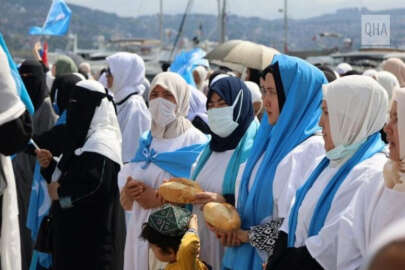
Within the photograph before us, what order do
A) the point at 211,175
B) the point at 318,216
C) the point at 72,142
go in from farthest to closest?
the point at 72,142
the point at 211,175
the point at 318,216

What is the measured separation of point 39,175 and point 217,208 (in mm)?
2199

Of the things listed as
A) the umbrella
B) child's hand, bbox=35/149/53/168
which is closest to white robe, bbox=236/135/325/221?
child's hand, bbox=35/149/53/168

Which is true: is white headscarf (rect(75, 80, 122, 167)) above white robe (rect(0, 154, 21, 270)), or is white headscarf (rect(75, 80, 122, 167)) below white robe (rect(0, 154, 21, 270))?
above

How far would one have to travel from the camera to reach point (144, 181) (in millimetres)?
3928

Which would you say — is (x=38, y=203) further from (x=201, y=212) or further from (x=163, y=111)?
(x=201, y=212)

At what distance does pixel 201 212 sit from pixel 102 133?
1.02m

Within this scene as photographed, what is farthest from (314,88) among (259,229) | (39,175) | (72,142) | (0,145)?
(39,175)

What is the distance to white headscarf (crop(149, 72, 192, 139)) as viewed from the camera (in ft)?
13.1

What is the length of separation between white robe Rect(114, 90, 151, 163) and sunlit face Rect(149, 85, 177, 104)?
1600mm

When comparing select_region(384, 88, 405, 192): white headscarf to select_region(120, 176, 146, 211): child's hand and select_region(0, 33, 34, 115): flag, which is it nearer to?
select_region(120, 176, 146, 211): child's hand

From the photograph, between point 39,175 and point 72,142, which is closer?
point 72,142

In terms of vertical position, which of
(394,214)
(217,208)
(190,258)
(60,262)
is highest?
(394,214)

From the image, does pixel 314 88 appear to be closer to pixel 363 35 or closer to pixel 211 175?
pixel 211 175

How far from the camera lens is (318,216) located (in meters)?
2.44
